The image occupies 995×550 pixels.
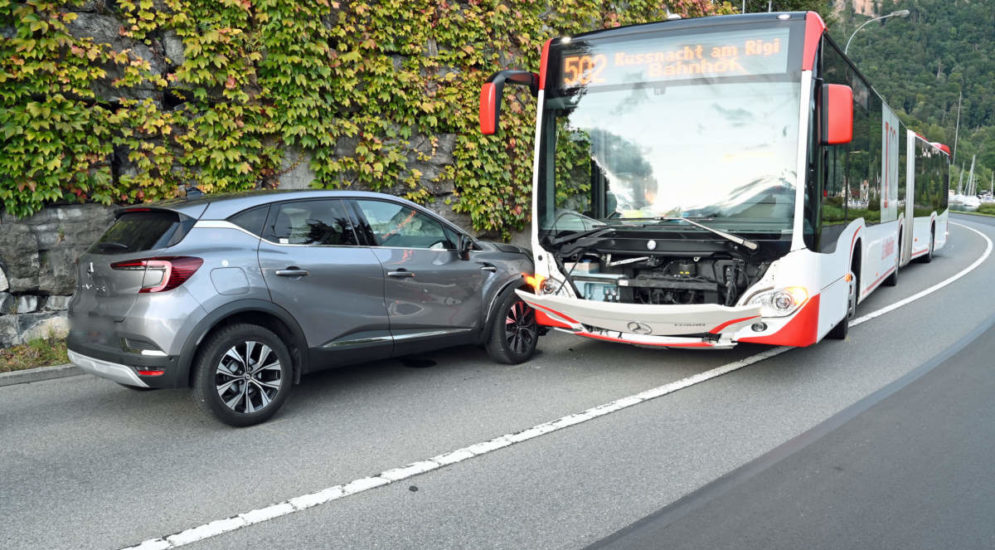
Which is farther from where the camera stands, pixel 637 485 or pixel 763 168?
pixel 763 168

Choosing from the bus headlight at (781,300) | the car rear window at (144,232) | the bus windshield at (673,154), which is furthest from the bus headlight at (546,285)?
the car rear window at (144,232)

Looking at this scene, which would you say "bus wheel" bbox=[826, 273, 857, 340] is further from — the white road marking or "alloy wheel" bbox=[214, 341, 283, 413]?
"alloy wheel" bbox=[214, 341, 283, 413]

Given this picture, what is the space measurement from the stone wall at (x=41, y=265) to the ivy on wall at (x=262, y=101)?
7.7 inches

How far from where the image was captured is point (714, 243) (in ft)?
20.0

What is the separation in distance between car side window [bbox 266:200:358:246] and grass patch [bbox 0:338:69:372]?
303cm

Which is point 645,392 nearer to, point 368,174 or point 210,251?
point 210,251

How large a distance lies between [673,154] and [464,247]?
1.98 meters

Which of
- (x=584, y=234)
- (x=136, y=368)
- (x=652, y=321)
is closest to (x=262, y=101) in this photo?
(x=584, y=234)

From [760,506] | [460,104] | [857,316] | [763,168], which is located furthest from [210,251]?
[857,316]

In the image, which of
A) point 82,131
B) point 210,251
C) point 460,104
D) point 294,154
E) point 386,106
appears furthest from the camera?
point 460,104

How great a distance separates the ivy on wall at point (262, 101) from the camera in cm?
742

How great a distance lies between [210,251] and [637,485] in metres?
3.16

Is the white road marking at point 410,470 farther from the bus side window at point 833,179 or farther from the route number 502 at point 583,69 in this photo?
the route number 502 at point 583,69

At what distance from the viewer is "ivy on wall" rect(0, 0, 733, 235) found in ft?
24.3
